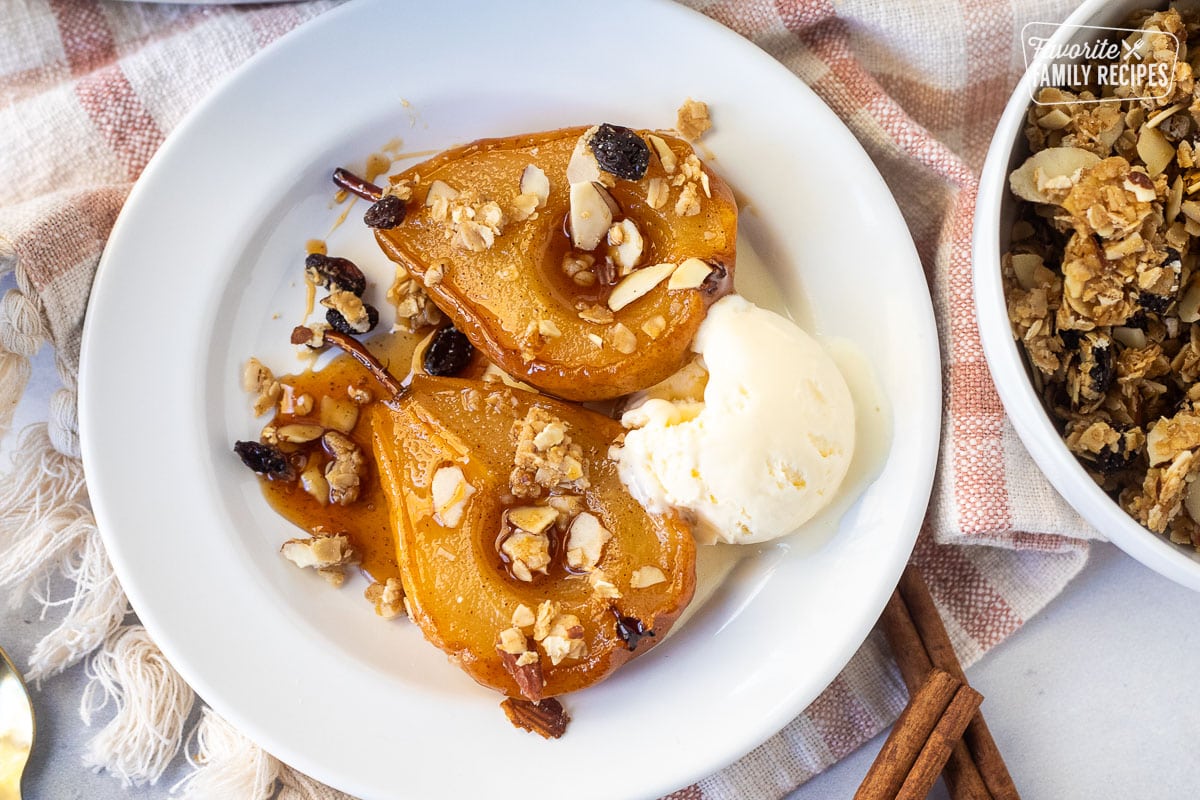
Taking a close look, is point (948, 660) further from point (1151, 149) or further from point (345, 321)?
point (345, 321)

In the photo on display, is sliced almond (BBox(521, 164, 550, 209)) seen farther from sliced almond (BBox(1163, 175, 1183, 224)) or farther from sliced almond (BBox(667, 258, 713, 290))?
sliced almond (BBox(1163, 175, 1183, 224))

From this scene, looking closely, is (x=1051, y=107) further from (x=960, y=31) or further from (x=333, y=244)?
(x=333, y=244)

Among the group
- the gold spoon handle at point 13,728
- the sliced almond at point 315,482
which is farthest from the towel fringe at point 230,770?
the sliced almond at point 315,482

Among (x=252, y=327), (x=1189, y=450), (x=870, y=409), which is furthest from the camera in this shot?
(x=252, y=327)

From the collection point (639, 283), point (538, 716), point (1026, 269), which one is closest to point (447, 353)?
point (639, 283)

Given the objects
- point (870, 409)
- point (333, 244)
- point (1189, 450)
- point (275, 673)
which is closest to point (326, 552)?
point (275, 673)

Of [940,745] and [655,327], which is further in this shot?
[940,745]

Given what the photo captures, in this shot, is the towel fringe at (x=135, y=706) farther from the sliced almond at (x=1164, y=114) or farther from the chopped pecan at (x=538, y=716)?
the sliced almond at (x=1164, y=114)

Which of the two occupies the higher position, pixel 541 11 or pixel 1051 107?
pixel 541 11
